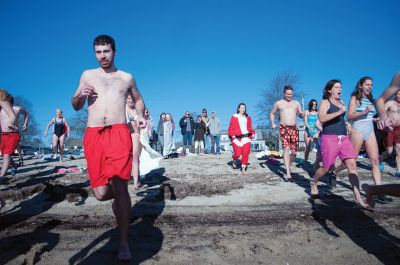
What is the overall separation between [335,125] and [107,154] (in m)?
3.66

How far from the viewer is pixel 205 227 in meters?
3.44

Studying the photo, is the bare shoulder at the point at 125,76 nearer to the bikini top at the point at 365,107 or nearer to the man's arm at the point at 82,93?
the man's arm at the point at 82,93

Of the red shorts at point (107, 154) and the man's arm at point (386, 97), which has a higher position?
the man's arm at point (386, 97)

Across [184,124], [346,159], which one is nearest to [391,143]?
[346,159]

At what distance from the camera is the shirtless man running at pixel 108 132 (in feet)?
8.80

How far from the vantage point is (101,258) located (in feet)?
8.59

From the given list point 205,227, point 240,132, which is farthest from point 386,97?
point 240,132

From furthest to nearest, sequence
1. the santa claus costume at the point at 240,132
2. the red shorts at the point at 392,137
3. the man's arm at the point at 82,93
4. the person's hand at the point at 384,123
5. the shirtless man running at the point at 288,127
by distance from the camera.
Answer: the santa claus costume at the point at 240,132
the shirtless man running at the point at 288,127
the red shorts at the point at 392,137
the man's arm at the point at 82,93
the person's hand at the point at 384,123

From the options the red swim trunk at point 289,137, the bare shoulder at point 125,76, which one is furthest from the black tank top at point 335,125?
the bare shoulder at point 125,76

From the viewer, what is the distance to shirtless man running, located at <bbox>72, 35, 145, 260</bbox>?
2.68m

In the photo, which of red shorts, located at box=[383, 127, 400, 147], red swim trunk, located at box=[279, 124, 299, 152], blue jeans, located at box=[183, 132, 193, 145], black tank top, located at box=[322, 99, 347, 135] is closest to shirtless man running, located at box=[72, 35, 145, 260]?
black tank top, located at box=[322, 99, 347, 135]

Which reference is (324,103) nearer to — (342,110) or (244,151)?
(342,110)

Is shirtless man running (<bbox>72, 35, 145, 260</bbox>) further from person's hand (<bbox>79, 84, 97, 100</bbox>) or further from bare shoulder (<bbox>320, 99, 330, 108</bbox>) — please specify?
bare shoulder (<bbox>320, 99, 330, 108</bbox>)

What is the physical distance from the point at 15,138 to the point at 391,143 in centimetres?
853
